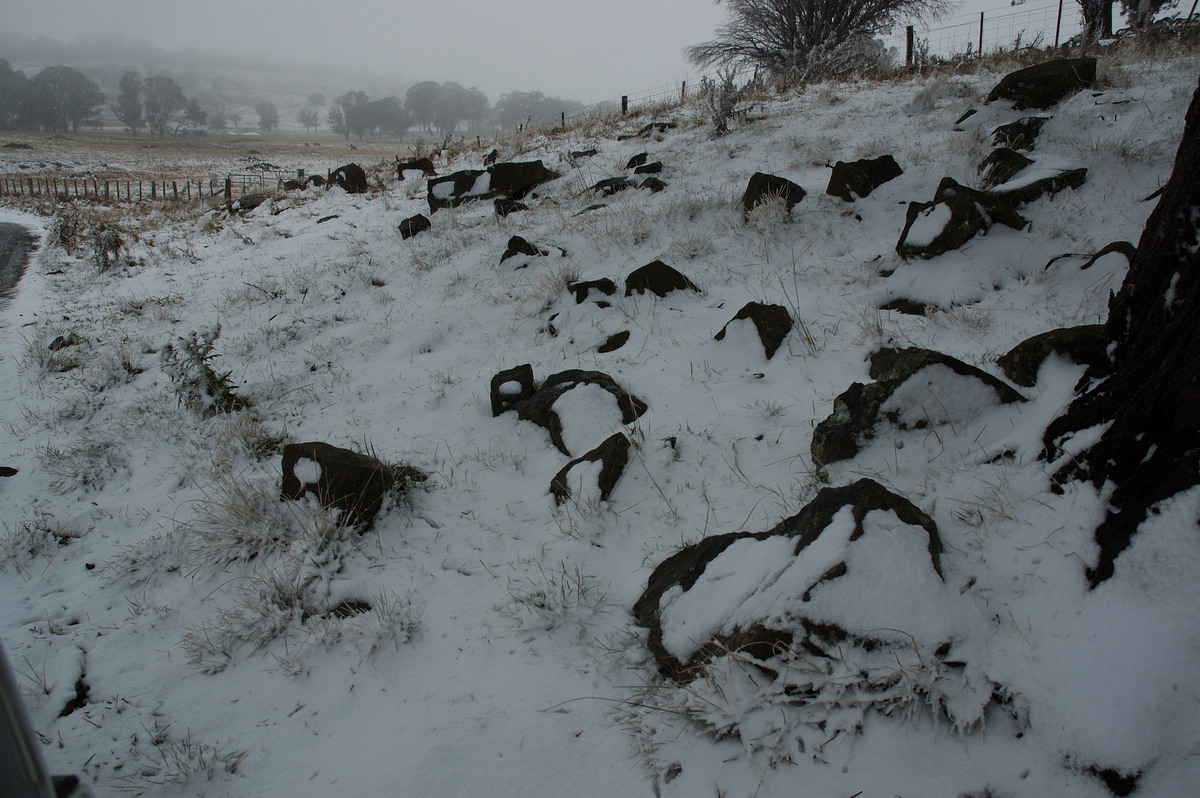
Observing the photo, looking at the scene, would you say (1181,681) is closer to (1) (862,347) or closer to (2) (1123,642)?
(2) (1123,642)

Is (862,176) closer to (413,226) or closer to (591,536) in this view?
(591,536)

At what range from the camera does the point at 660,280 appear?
5.25 meters

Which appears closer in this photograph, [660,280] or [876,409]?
[876,409]

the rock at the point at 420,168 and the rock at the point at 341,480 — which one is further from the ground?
the rock at the point at 420,168

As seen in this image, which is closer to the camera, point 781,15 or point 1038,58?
point 1038,58

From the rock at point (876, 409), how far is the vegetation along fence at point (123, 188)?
21969 mm

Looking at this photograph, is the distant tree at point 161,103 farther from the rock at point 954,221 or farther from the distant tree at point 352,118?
the rock at point 954,221

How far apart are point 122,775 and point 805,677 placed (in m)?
2.53

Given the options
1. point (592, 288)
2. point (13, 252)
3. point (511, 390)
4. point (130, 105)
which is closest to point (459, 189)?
point (592, 288)

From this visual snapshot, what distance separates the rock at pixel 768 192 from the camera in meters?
6.08

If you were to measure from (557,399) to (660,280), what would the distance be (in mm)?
1901

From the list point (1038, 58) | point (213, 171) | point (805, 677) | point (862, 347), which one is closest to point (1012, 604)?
point (805, 677)

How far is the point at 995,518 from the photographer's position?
2268 millimetres

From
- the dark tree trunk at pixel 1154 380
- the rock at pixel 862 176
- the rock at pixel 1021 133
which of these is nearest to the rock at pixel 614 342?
the rock at pixel 862 176
